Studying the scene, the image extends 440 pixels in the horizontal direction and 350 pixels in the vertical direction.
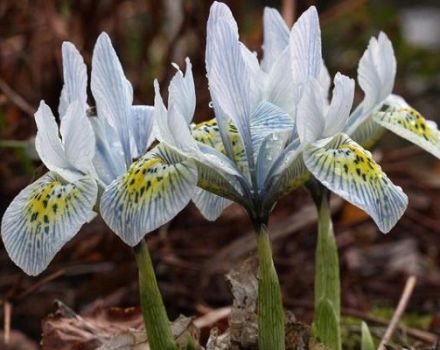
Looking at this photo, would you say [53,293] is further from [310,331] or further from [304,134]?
[304,134]

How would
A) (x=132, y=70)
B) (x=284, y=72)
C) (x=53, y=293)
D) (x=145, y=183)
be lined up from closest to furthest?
1. (x=145, y=183)
2. (x=284, y=72)
3. (x=53, y=293)
4. (x=132, y=70)

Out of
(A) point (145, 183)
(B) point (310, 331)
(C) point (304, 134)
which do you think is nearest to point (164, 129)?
(A) point (145, 183)

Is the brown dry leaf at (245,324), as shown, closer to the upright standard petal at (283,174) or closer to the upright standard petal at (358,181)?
the upright standard petal at (283,174)

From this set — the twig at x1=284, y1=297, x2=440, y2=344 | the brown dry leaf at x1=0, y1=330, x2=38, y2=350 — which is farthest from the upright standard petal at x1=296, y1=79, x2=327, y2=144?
the brown dry leaf at x1=0, y1=330, x2=38, y2=350

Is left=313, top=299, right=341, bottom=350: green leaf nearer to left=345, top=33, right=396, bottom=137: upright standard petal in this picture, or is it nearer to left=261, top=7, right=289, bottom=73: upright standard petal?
left=345, top=33, right=396, bottom=137: upright standard petal

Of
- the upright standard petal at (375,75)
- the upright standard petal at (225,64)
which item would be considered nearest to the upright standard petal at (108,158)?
the upright standard petal at (225,64)

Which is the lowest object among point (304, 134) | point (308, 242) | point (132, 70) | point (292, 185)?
point (308, 242)
